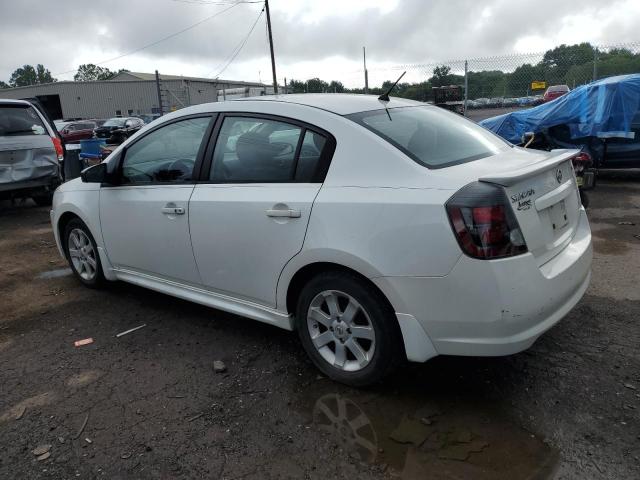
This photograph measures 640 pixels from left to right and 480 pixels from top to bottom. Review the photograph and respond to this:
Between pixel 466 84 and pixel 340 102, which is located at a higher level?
pixel 466 84

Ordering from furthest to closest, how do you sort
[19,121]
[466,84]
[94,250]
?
[466,84] < [19,121] < [94,250]

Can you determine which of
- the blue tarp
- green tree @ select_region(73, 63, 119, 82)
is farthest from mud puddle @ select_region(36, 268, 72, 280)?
green tree @ select_region(73, 63, 119, 82)

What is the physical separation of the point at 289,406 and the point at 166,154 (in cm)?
209

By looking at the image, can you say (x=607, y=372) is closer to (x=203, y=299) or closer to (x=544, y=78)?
(x=203, y=299)

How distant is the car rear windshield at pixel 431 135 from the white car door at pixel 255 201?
13.5 inches

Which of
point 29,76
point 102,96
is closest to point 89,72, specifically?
point 29,76

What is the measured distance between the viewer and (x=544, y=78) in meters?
14.6

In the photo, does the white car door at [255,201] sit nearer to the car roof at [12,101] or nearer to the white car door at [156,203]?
the white car door at [156,203]

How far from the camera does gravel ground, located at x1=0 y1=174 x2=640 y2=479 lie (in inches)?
94.5

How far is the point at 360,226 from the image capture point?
265 centimetres

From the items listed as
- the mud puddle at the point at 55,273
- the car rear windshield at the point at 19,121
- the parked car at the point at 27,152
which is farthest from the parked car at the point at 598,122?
the car rear windshield at the point at 19,121

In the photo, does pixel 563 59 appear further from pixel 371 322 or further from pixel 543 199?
pixel 371 322

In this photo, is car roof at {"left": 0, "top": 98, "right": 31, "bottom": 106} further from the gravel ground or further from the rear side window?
the rear side window

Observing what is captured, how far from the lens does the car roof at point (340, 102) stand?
3.12 metres
